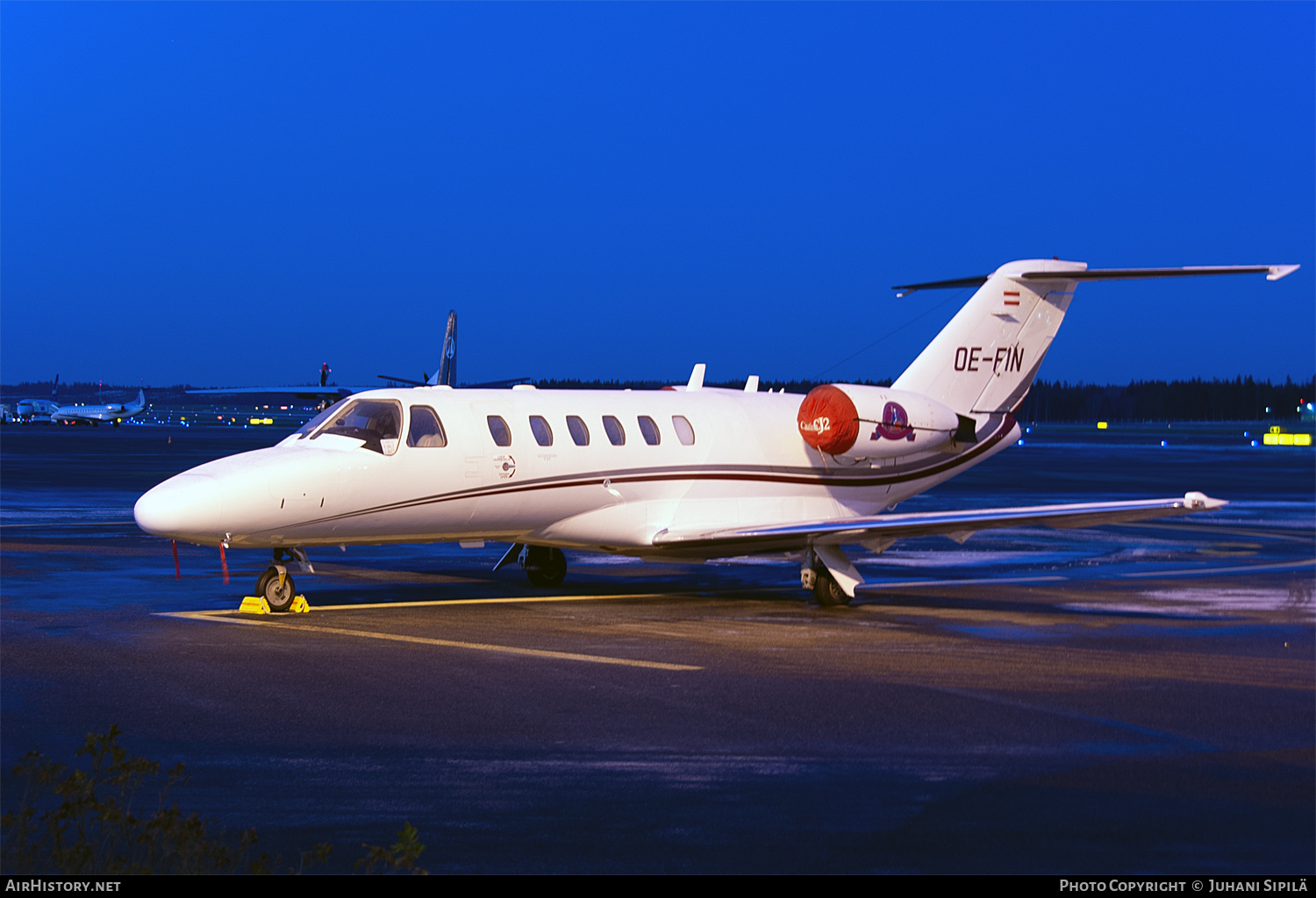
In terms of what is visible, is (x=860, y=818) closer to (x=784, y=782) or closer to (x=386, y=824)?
(x=784, y=782)

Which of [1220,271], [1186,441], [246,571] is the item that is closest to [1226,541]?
[1220,271]

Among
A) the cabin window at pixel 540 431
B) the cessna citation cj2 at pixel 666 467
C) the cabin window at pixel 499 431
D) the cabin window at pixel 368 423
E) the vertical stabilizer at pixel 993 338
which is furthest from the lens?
the vertical stabilizer at pixel 993 338

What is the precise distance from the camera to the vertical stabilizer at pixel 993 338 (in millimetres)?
18922

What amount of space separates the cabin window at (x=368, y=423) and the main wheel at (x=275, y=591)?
5.19 feet

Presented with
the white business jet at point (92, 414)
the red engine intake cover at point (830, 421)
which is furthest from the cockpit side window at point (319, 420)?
the white business jet at point (92, 414)

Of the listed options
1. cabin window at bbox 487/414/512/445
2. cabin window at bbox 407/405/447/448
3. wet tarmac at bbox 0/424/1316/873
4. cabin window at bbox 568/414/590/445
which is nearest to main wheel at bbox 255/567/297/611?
wet tarmac at bbox 0/424/1316/873

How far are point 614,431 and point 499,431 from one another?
157cm

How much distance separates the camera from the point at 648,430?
1717cm

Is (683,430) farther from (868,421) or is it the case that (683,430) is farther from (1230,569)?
(1230,569)

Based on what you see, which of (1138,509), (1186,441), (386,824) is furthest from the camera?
(1186,441)

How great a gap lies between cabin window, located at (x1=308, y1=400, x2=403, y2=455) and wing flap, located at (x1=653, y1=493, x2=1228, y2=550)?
347cm

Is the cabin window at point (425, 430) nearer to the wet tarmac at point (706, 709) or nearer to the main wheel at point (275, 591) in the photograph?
the wet tarmac at point (706, 709)

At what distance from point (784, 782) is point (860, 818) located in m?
0.82

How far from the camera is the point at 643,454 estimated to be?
16.9 meters
